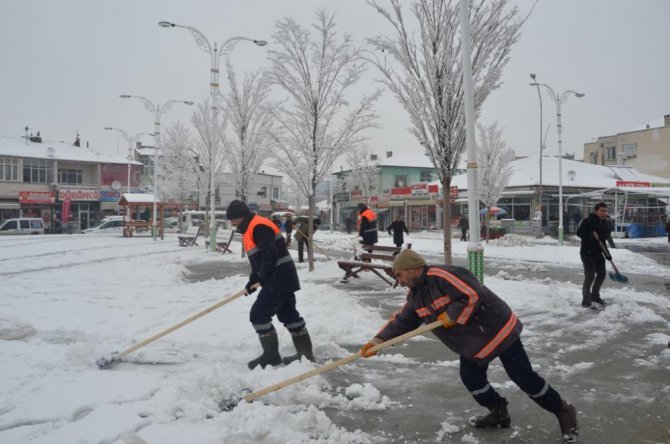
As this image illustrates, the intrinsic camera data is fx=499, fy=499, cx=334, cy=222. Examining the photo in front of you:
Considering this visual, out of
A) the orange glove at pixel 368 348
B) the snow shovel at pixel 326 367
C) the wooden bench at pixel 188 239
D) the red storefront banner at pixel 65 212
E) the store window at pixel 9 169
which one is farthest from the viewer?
the red storefront banner at pixel 65 212

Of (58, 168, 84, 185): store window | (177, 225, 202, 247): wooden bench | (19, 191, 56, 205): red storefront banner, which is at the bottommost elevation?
(177, 225, 202, 247): wooden bench

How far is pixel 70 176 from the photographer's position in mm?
48312

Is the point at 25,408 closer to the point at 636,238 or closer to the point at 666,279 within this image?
the point at 666,279

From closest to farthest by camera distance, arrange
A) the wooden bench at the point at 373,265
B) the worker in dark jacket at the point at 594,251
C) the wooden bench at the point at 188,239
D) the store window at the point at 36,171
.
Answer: the worker in dark jacket at the point at 594,251 < the wooden bench at the point at 373,265 < the wooden bench at the point at 188,239 < the store window at the point at 36,171

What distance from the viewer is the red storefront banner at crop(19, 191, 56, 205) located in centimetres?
4372

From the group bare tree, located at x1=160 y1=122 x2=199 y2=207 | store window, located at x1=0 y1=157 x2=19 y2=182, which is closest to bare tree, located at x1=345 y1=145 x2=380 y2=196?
bare tree, located at x1=160 y1=122 x2=199 y2=207

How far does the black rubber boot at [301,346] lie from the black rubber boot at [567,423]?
2.46 m

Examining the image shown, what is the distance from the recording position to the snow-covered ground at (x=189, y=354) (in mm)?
3518

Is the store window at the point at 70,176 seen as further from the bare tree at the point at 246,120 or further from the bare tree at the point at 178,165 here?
the bare tree at the point at 246,120

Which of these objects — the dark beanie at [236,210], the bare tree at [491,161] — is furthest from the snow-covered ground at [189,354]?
the bare tree at [491,161]

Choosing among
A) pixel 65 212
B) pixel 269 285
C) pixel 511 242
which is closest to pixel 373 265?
pixel 269 285

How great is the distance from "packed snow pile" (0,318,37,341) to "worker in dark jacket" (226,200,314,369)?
3040mm

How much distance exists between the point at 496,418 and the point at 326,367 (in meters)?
1.27

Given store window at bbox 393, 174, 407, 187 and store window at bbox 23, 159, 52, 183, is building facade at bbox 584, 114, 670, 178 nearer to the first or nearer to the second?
store window at bbox 393, 174, 407, 187
